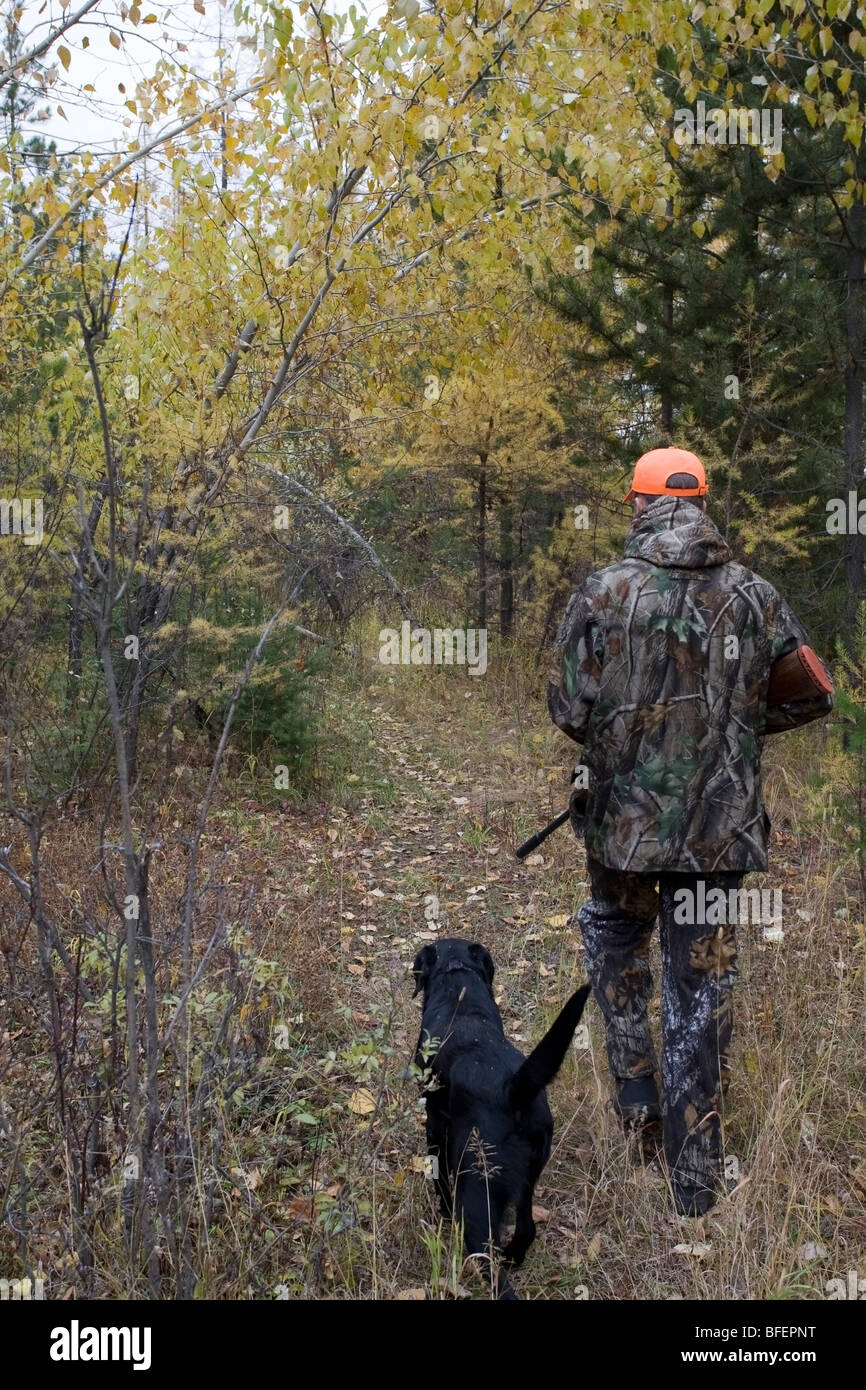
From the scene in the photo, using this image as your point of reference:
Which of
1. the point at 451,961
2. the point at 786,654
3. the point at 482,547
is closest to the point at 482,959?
the point at 451,961

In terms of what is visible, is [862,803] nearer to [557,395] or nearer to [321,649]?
[321,649]

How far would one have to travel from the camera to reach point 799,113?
6449 millimetres

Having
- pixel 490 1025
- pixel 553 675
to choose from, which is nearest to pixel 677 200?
pixel 553 675

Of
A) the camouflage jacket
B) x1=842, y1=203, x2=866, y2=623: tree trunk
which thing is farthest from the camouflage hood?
x1=842, y1=203, x2=866, y2=623: tree trunk

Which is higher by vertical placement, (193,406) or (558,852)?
(193,406)

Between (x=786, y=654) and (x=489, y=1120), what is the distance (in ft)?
5.31

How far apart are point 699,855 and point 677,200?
6.25 m

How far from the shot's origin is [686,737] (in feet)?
9.38

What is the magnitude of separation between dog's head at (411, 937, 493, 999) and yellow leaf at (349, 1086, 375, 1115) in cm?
38

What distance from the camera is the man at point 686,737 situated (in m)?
2.82

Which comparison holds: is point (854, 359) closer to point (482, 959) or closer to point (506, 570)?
point (482, 959)

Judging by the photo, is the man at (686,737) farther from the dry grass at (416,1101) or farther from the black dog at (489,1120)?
the black dog at (489,1120)

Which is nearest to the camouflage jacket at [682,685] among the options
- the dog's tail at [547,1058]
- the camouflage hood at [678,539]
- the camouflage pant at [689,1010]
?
the camouflage hood at [678,539]

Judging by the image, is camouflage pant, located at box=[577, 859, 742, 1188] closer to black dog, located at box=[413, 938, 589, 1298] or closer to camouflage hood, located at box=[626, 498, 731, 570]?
black dog, located at box=[413, 938, 589, 1298]
